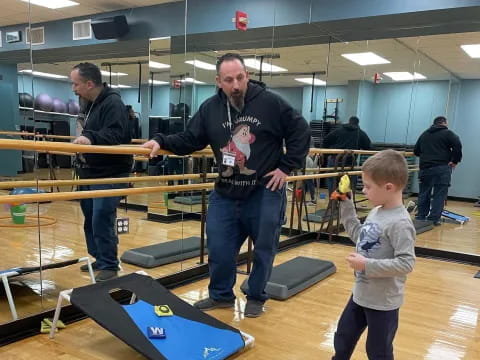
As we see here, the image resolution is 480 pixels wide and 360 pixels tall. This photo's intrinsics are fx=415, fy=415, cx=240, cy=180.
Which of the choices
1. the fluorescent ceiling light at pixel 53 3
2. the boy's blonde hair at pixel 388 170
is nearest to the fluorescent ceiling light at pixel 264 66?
the fluorescent ceiling light at pixel 53 3

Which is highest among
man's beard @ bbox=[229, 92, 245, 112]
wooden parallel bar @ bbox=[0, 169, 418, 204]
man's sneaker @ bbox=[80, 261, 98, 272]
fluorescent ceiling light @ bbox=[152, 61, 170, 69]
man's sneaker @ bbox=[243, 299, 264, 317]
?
fluorescent ceiling light @ bbox=[152, 61, 170, 69]

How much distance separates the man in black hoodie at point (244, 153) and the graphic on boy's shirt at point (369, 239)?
76 cm

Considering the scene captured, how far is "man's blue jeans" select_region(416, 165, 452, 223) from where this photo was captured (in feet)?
19.0

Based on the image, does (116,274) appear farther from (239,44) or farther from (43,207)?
(239,44)

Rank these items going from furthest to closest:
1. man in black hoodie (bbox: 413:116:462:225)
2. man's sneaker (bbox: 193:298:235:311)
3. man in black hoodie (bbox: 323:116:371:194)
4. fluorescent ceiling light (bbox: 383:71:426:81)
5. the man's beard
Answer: fluorescent ceiling light (bbox: 383:71:426:81), man in black hoodie (bbox: 413:116:462:225), man in black hoodie (bbox: 323:116:371:194), man's sneaker (bbox: 193:298:235:311), the man's beard

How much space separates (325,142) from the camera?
5.48 metres

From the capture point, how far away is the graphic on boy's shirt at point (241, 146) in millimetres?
2277

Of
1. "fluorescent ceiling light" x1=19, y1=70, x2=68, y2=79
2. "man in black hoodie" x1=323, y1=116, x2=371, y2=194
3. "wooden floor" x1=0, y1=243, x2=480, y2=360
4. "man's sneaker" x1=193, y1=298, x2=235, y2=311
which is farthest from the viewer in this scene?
"man in black hoodie" x1=323, y1=116, x2=371, y2=194

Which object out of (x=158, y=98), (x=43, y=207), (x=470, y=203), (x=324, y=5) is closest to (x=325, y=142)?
(x=324, y=5)

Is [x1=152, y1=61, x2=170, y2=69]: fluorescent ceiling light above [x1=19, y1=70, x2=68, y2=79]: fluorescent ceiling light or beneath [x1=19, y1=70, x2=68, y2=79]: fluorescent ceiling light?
above

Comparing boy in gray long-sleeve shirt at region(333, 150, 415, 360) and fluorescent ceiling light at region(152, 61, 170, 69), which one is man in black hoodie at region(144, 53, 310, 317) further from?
fluorescent ceiling light at region(152, 61, 170, 69)

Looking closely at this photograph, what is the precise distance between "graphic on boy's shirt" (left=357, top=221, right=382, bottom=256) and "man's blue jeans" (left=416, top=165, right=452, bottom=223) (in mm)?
4801

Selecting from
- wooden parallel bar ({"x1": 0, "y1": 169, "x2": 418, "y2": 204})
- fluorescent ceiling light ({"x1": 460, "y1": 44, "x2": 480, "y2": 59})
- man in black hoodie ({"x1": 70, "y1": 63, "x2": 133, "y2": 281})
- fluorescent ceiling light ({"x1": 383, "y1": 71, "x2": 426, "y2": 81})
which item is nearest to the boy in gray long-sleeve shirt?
wooden parallel bar ({"x1": 0, "y1": 169, "x2": 418, "y2": 204})

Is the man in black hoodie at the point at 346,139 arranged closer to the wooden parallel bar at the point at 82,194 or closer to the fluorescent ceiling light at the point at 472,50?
the fluorescent ceiling light at the point at 472,50
